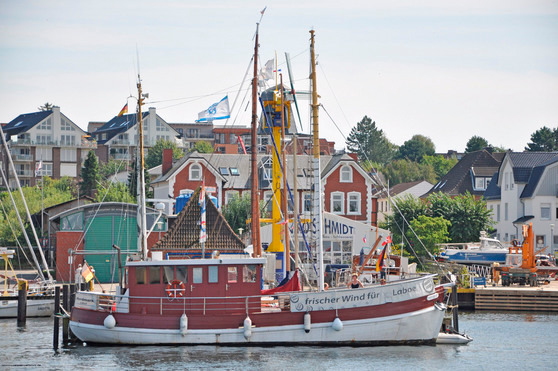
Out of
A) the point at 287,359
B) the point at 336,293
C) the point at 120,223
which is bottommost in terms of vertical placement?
the point at 287,359

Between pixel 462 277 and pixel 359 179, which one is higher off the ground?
pixel 359 179

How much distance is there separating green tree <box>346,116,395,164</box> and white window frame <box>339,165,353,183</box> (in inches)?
3737

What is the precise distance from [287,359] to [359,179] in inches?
1660

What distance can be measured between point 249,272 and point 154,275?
373 cm

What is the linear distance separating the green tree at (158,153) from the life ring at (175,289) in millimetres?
89962

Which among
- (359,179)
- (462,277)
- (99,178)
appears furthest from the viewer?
(99,178)

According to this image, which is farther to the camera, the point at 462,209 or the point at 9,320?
the point at 462,209

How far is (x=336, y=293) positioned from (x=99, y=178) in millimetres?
77368

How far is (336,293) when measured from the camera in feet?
110

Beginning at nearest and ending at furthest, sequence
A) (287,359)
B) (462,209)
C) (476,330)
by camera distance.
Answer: (287,359)
(476,330)
(462,209)

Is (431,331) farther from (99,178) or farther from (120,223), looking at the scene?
(99,178)

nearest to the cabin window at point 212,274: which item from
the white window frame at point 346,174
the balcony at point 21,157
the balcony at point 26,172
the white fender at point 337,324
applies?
the white fender at point 337,324

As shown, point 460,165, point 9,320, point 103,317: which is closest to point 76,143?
point 460,165

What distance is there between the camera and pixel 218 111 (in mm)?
39500
